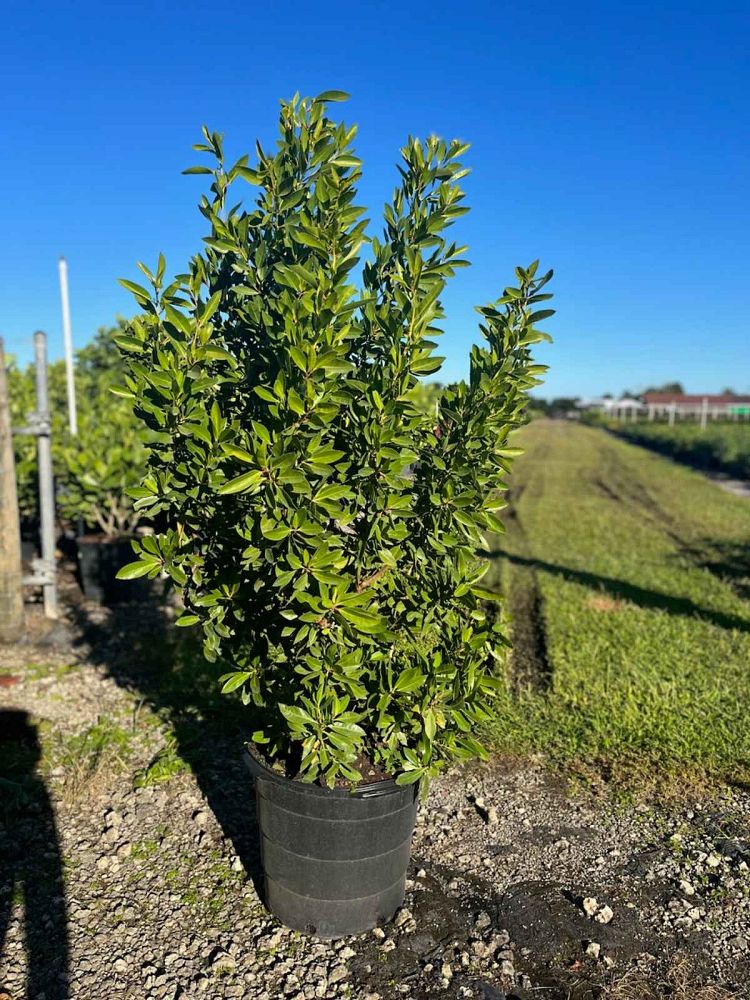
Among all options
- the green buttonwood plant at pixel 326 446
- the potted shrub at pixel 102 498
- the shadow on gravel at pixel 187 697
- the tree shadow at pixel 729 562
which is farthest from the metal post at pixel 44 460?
the tree shadow at pixel 729 562

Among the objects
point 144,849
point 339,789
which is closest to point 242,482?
point 339,789

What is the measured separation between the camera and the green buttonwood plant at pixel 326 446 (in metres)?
2.14

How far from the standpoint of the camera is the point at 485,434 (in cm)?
230

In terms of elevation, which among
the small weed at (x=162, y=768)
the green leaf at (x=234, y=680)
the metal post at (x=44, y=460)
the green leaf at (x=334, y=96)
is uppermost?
the green leaf at (x=334, y=96)

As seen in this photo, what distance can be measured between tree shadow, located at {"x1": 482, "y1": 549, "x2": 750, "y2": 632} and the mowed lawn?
2cm

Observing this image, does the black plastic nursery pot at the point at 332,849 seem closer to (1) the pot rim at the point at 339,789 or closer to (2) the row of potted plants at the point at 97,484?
(1) the pot rim at the point at 339,789

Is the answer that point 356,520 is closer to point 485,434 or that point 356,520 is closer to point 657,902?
point 485,434

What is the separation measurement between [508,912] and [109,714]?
2.58 m

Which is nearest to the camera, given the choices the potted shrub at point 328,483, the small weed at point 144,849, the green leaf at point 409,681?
the potted shrub at point 328,483

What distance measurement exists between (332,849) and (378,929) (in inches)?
15.8

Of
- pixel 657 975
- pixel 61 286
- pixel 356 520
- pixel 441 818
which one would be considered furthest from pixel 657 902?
pixel 61 286

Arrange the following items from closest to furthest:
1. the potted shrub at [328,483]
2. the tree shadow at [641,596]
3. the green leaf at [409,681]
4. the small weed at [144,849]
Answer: the potted shrub at [328,483]
the green leaf at [409,681]
the small weed at [144,849]
the tree shadow at [641,596]

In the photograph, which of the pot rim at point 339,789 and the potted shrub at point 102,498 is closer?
the pot rim at point 339,789

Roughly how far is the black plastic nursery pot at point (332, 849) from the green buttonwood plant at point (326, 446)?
0.34 feet
